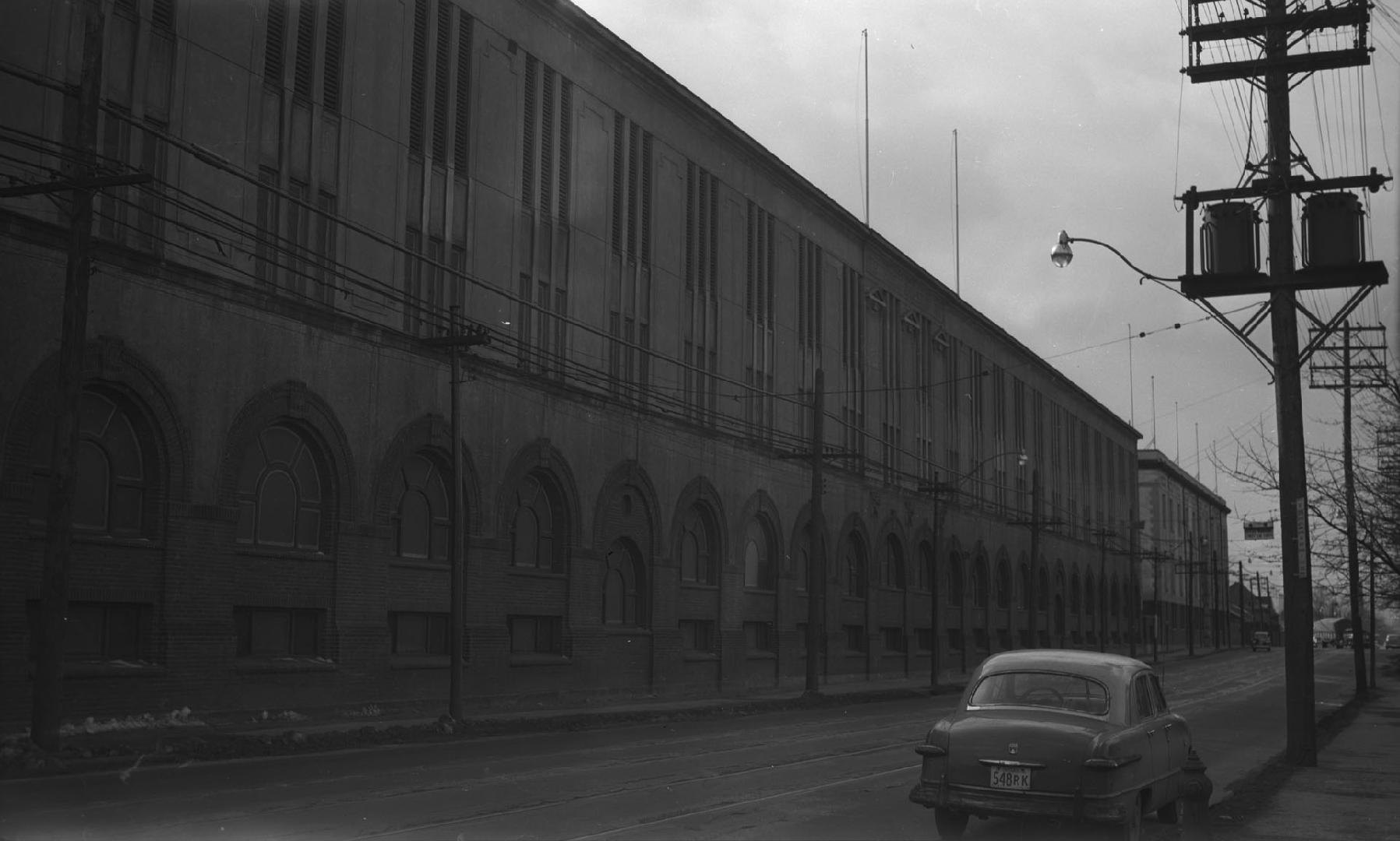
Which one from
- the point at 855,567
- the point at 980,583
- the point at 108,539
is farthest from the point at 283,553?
the point at 980,583

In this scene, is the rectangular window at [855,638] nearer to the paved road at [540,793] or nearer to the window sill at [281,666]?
the paved road at [540,793]

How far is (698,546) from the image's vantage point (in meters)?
42.3

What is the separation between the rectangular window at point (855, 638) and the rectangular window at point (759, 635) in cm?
723


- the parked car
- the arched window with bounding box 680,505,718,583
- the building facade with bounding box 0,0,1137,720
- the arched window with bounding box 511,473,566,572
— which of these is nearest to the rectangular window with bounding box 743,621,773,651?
the building facade with bounding box 0,0,1137,720

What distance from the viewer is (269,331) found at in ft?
83.5

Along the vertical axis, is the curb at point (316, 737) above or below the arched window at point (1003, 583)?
below

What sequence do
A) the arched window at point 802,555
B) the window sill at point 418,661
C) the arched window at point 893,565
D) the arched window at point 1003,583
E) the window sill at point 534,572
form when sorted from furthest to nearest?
the arched window at point 1003,583
the arched window at point 893,565
the arched window at point 802,555
the window sill at point 534,572
the window sill at point 418,661

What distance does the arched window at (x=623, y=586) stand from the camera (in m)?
37.2

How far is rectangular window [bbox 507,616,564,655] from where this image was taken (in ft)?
108

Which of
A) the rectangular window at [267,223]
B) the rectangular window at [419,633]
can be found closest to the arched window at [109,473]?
the rectangular window at [267,223]

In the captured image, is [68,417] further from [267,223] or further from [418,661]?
[418,661]

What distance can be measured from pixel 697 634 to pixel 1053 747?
31.1 meters

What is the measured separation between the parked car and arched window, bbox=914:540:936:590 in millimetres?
48700

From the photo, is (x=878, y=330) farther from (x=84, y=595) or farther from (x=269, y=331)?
(x=84, y=595)
